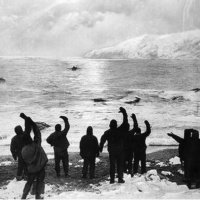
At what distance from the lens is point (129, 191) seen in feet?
21.9

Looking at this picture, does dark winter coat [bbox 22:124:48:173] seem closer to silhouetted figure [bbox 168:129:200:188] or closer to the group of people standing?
the group of people standing

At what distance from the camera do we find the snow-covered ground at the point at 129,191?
249 inches

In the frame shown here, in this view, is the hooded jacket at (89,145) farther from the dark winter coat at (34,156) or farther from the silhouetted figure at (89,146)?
the dark winter coat at (34,156)

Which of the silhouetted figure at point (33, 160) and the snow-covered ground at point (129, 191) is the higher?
the silhouetted figure at point (33, 160)

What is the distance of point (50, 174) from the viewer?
8898 millimetres

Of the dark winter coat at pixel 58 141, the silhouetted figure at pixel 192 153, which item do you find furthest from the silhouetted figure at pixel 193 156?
the dark winter coat at pixel 58 141

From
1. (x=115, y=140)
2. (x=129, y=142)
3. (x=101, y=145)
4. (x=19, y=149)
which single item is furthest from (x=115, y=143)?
(x=19, y=149)

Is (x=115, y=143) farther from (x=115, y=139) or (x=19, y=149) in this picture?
(x=19, y=149)

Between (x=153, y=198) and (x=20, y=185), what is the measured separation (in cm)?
334

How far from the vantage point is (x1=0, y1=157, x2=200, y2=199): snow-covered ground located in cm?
633

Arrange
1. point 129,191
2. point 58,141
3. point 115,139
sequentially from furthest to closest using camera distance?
point 58,141 < point 115,139 < point 129,191

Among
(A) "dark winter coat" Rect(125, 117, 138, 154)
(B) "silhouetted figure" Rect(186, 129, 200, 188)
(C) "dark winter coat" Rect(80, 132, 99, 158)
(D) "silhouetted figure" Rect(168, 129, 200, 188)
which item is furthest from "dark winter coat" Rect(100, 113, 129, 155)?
(B) "silhouetted figure" Rect(186, 129, 200, 188)

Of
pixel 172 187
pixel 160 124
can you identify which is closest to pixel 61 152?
pixel 172 187

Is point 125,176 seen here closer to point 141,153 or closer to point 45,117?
point 141,153
